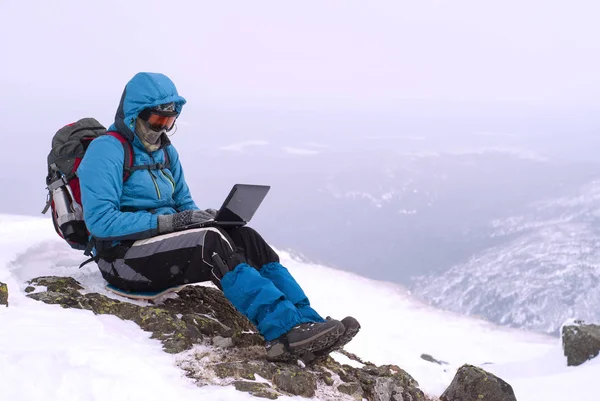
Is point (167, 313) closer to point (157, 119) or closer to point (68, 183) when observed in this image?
point (68, 183)

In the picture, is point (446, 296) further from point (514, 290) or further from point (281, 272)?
point (281, 272)

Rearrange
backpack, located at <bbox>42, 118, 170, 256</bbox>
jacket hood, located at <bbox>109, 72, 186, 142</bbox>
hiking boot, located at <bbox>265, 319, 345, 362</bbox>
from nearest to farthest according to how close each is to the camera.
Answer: hiking boot, located at <bbox>265, 319, 345, 362</bbox> < jacket hood, located at <bbox>109, 72, 186, 142</bbox> < backpack, located at <bbox>42, 118, 170, 256</bbox>

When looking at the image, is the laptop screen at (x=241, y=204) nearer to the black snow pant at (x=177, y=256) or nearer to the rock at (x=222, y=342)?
the black snow pant at (x=177, y=256)

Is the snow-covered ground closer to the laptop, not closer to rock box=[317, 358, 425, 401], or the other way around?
the laptop

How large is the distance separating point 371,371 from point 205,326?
2.18 metres

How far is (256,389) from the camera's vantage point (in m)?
4.30

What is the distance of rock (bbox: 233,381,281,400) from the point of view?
167 inches

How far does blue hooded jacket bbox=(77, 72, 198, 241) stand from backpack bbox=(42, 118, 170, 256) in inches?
8.4

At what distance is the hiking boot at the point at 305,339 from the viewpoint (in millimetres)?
4824

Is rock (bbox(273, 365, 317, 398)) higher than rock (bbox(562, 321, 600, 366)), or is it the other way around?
rock (bbox(273, 365, 317, 398))

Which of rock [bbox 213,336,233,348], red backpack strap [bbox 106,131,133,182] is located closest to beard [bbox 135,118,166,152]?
red backpack strap [bbox 106,131,133,182]

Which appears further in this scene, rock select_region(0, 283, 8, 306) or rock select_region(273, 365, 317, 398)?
rock select_region(0, 283, 8, 306)

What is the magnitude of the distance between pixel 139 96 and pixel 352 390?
13.4 ft

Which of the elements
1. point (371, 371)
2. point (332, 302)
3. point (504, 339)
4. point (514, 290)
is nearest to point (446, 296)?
point (514, 290)
